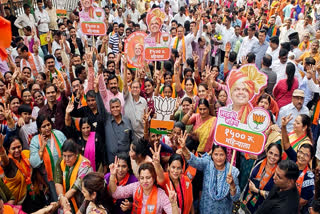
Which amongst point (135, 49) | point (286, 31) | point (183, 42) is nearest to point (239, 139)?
point (135, 49)

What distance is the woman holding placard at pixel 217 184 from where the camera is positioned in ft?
9.43

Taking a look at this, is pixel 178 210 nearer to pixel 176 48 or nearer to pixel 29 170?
pixel 29 170

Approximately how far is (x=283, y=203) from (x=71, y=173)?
1975 millimetres

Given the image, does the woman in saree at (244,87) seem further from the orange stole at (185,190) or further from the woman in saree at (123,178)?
the woman in saree at (123,178)

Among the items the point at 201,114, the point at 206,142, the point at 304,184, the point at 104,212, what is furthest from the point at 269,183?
the point at 104,212

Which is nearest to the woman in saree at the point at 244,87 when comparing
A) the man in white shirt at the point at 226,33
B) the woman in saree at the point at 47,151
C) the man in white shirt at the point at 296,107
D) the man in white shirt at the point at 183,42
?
the man in white shirt at the point at 296,107

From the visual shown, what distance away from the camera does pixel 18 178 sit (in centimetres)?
311

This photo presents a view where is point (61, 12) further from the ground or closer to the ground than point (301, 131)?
further from the ground

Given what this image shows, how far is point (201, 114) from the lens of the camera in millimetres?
3900

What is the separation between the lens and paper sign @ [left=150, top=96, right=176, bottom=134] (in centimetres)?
369

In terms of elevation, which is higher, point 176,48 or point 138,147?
point 176,48

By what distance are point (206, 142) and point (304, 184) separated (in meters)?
1.18

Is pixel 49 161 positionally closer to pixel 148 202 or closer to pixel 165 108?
pixel 148 202

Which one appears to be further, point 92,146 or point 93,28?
point 93,28
